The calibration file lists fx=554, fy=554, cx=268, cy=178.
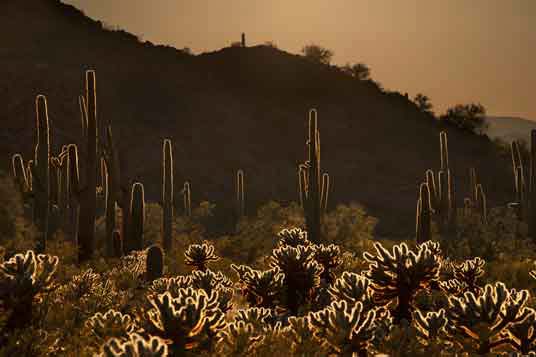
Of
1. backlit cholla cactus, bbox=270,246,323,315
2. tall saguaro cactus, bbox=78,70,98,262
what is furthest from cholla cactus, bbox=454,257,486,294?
tall saguaro cactus, bbox=78,70,98,262

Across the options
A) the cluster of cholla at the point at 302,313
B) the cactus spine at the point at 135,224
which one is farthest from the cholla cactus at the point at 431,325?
the cactus spine at the point at 135,224

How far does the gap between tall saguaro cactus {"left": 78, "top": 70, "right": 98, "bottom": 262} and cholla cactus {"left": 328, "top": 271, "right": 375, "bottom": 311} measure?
1279 cm

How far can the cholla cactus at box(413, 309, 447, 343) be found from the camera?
5.30 metres

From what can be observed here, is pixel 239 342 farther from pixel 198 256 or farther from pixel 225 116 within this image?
pixel 225 116

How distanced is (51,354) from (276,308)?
282 centimetres

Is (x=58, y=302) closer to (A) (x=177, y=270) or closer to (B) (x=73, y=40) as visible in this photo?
(A) (x=177, y=270)

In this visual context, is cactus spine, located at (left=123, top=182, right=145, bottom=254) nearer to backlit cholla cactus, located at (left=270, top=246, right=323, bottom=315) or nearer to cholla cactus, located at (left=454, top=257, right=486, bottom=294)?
backlit cholla cactus, located at (left=270, top=246, right=323, bottom=315)

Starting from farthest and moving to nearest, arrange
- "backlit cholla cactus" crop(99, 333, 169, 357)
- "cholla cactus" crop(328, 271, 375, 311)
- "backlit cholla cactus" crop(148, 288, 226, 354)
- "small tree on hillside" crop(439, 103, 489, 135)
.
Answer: "small tree on hillside" crop(439, 103, 489, 135) → "cholla cactus" crop(328, 271, 375, 311) → "backlit cholla cactus" crop(148, 288, 226, 354) → "backlit cholla cactus" crop(99, 333, 169, 357)

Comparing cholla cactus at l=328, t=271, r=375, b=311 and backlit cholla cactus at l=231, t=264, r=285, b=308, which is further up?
cholla cactus at l=328, t=271, r=375, b=311

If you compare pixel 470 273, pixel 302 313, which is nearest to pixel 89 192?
pixel 302 313

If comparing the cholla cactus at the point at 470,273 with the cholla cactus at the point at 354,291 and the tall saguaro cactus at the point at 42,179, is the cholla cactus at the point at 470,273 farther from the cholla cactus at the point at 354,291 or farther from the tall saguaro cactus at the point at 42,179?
the tall saguaro cactus at the point at 42,179

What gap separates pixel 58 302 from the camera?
8.30m

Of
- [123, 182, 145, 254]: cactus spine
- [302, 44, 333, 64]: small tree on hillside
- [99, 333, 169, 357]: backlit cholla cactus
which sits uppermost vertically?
[302, 44, 333, 64]: small tree on hillside

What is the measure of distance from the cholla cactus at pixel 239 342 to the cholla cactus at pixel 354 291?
152 cm
